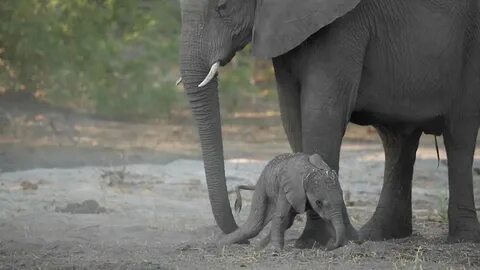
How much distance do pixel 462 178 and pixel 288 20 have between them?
75.9 inches

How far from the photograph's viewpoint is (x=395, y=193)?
10.4 m

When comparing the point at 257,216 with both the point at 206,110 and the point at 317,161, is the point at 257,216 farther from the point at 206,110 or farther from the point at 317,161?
the point at 206,110

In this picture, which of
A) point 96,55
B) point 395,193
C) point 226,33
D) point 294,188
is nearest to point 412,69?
point 395,193

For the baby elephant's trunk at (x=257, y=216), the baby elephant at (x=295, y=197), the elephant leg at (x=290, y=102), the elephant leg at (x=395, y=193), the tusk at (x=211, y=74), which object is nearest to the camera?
the baby elephant at (x=295, y=197)

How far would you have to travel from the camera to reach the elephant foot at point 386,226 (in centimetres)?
1040

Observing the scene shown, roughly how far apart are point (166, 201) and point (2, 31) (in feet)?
17.7

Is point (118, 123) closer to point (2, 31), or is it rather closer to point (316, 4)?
point (2, 31)

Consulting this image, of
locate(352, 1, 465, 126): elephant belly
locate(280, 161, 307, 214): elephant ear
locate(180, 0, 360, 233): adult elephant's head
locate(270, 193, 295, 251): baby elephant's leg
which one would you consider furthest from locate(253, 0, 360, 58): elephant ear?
locate(270, 193, 295, 251): baby elephant's leg

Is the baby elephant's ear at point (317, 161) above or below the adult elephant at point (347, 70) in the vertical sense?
below

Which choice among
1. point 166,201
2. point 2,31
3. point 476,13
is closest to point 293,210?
point 476,13

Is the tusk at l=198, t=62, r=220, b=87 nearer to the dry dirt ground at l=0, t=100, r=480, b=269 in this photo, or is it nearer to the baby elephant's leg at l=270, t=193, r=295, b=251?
the baby elephant's leg at l=270, t=193, r=295, b=251

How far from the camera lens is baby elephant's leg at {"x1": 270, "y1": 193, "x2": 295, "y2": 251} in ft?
28.6

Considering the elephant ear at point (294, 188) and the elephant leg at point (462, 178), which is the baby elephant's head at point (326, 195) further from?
the elephant leg at point (462, 178)

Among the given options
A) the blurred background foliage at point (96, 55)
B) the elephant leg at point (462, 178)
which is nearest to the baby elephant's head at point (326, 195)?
the elephant leg at point (462, 178)
